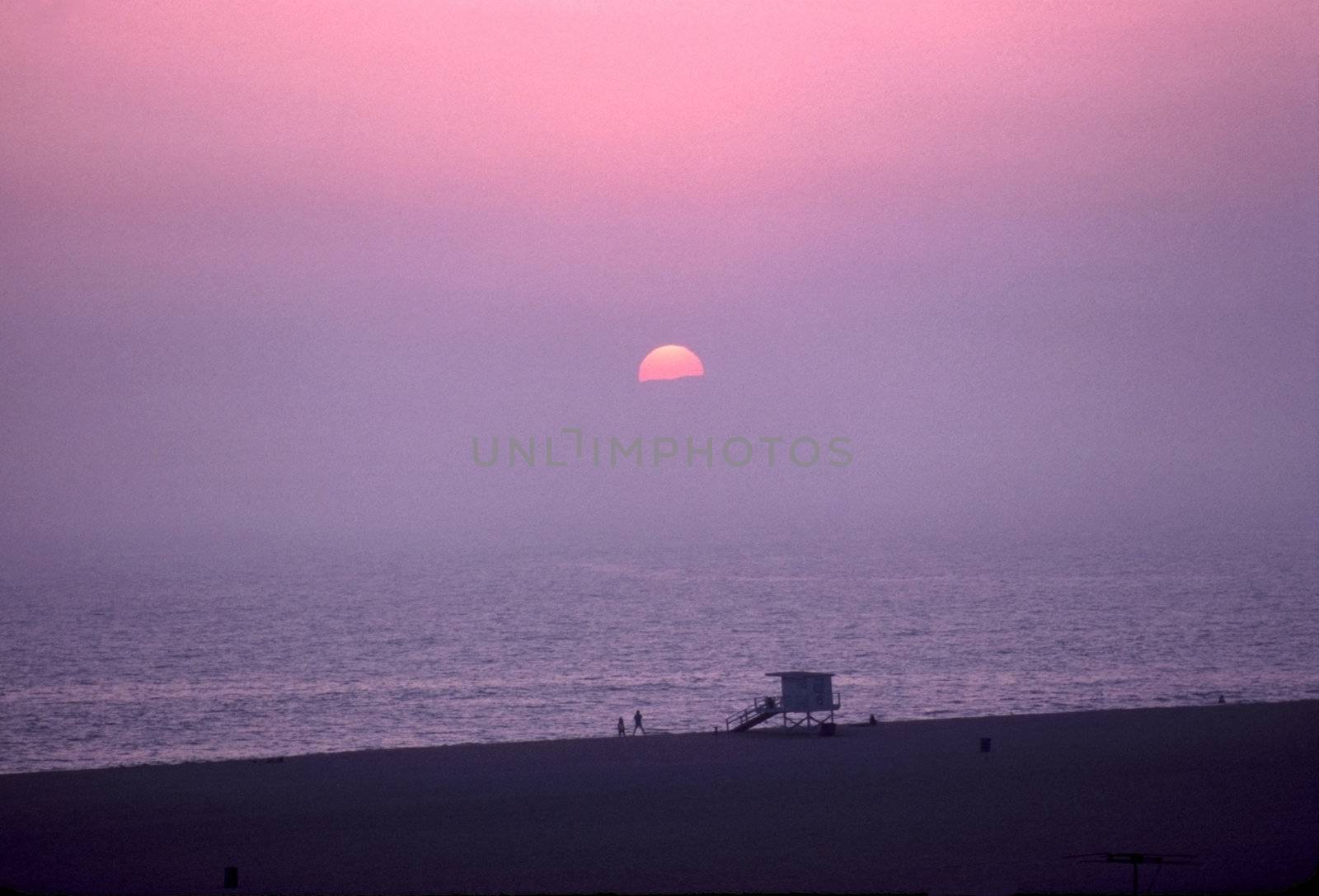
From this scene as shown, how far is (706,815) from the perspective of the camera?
31078mm

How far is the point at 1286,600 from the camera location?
113 m

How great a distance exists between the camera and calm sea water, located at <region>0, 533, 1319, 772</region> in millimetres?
63312

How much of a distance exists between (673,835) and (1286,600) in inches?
3911

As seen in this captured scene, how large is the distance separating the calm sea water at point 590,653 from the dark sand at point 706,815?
19430 mm

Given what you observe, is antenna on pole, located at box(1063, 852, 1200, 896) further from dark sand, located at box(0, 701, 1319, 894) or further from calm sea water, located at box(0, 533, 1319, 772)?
calm sea water, located at box(0, 533, 1319, 772)

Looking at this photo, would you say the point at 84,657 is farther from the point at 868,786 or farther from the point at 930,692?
the point at 868,786

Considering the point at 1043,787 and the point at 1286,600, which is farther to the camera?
the point at 1286,600

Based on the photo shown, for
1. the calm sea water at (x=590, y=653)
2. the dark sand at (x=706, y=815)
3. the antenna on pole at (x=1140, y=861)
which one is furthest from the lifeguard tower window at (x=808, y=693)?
the antenna on pole at (x=1140, y=861)

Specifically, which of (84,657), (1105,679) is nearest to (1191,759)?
(1105,679)

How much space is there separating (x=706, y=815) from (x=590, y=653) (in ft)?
191

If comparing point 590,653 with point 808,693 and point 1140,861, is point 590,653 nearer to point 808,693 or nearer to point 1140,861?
point 808,693

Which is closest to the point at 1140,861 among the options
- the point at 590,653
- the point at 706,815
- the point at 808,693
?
the point at 706,815

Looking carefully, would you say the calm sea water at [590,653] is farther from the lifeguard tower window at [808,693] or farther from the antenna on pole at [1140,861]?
the antenna on pole at [1140,861]

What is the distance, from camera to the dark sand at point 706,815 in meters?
25.2
